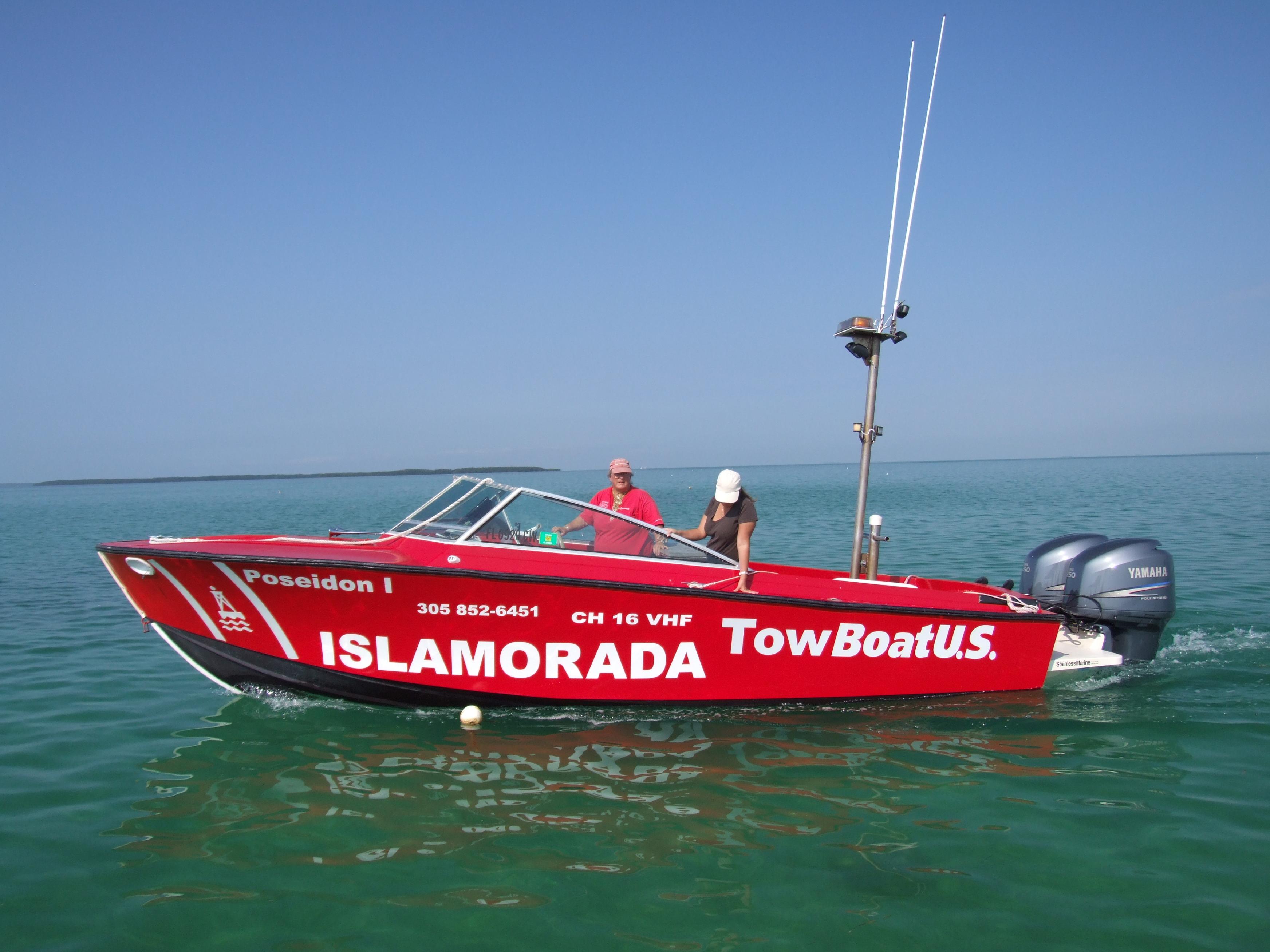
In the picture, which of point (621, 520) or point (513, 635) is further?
point (621, 520)

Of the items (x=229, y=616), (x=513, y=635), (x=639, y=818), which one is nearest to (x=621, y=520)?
(x=513, y=635)

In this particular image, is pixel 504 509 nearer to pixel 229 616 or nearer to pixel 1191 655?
pixel 229 616

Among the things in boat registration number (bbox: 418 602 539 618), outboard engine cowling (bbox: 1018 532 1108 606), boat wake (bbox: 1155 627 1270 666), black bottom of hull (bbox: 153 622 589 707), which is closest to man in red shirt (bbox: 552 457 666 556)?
boat registration number (bbox: 418 602 539 618)

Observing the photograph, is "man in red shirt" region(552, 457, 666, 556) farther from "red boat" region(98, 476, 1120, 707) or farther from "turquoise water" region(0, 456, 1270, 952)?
"turquoise water" region(0, 456, 1270, 952)

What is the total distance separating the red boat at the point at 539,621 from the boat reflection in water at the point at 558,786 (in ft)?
0.76

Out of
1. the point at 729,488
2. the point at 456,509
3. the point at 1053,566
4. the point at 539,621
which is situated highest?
the point at 729,488

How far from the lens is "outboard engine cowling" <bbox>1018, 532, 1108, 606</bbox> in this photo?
608 cm

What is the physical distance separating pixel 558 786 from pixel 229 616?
2.43m

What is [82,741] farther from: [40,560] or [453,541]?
[40,560]

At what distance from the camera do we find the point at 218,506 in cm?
3831

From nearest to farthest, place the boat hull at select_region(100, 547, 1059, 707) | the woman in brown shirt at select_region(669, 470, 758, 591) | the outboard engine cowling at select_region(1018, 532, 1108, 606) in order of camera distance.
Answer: the boat hull at select_region(100, 547, 1059, 707) < the woman in brown shirt at select_region(669, 470, 758, 591) < the outboard engine cowling at select_region(1018, 532, 1108, 606)

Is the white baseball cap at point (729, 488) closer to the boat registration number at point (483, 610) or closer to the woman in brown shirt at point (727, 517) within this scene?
the woman in brown shirt at point (727, 517)

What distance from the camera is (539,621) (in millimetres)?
4762

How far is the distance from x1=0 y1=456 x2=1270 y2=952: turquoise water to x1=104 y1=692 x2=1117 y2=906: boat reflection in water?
0.02m
